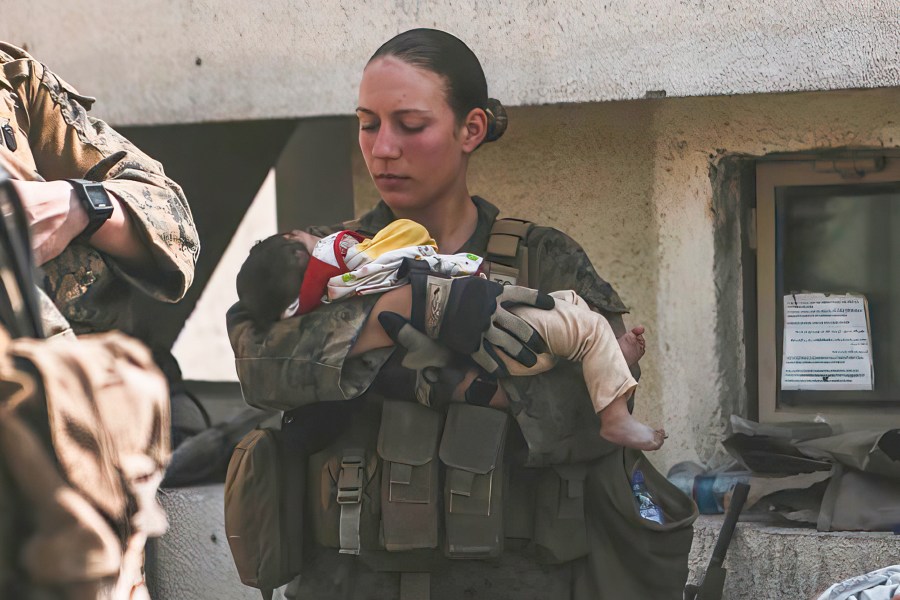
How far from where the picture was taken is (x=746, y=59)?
3.41 meters

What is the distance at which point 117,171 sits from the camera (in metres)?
2.61

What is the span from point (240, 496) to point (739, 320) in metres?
1.84

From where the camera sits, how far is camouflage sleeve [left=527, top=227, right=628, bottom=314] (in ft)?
8.69

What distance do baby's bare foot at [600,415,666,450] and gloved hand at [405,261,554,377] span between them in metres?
0.19

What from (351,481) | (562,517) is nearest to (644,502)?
(562,517)

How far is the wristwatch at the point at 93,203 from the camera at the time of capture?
7.59 ft

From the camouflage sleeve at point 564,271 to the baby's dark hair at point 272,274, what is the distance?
21.0 inches

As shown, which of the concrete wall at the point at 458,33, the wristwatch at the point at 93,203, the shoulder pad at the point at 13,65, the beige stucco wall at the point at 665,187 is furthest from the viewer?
the beige stucco wall at the point at 665,187

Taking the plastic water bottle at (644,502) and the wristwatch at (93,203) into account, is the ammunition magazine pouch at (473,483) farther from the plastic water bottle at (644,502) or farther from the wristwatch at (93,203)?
the wristwatch at (93,203)

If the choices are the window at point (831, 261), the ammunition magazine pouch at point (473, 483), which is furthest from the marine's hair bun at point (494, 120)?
the window at point (831, 261)

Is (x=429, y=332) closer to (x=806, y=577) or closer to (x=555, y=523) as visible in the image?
(x=555, y=523)

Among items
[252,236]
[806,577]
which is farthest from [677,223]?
[252,236]

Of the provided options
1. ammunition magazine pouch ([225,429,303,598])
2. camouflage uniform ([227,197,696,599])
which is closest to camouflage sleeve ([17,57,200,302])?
camouflage uniform ([227,197,696,599])

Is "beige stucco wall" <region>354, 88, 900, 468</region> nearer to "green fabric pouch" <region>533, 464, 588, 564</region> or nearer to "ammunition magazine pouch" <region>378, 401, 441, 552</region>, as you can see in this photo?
"green fabric pouch" <region>533, 464, 588, 564</region>
